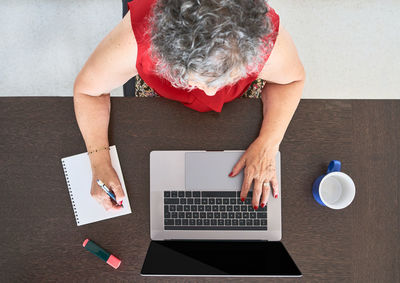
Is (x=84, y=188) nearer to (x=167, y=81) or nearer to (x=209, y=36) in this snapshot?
(x=167, y=81)

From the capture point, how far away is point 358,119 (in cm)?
82

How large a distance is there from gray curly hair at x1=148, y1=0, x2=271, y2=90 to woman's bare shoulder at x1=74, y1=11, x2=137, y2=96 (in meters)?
0.15

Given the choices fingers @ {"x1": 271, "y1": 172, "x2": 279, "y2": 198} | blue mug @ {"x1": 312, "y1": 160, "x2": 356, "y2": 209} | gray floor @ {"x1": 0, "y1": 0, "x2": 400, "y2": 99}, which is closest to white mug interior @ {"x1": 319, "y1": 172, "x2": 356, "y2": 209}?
blue mug @ {"x1": 312, "y1": 160, "x2": 356, "y2": 209}

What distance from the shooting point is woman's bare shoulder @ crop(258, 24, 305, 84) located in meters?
0.72

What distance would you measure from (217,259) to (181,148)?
1.07ft

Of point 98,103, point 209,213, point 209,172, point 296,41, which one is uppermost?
point 296,41

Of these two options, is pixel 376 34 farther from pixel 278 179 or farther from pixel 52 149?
pixel 52 149

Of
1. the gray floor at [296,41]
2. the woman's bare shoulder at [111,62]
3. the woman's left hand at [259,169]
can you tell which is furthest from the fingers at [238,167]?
the gray floor at [296,41]

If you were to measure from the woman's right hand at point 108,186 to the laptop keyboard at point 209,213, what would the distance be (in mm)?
141

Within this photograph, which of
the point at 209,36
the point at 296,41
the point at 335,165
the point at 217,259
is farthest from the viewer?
the point at 296,41

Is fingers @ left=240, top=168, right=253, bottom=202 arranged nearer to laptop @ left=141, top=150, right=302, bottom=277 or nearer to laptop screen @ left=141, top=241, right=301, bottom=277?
laptop @ left=141, top=150, right=302, bottom=277

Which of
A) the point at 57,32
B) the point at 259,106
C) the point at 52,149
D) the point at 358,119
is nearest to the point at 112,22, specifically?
the point at 57,32

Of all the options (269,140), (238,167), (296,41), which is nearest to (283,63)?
(269,140)

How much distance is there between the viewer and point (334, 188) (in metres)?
0.80
